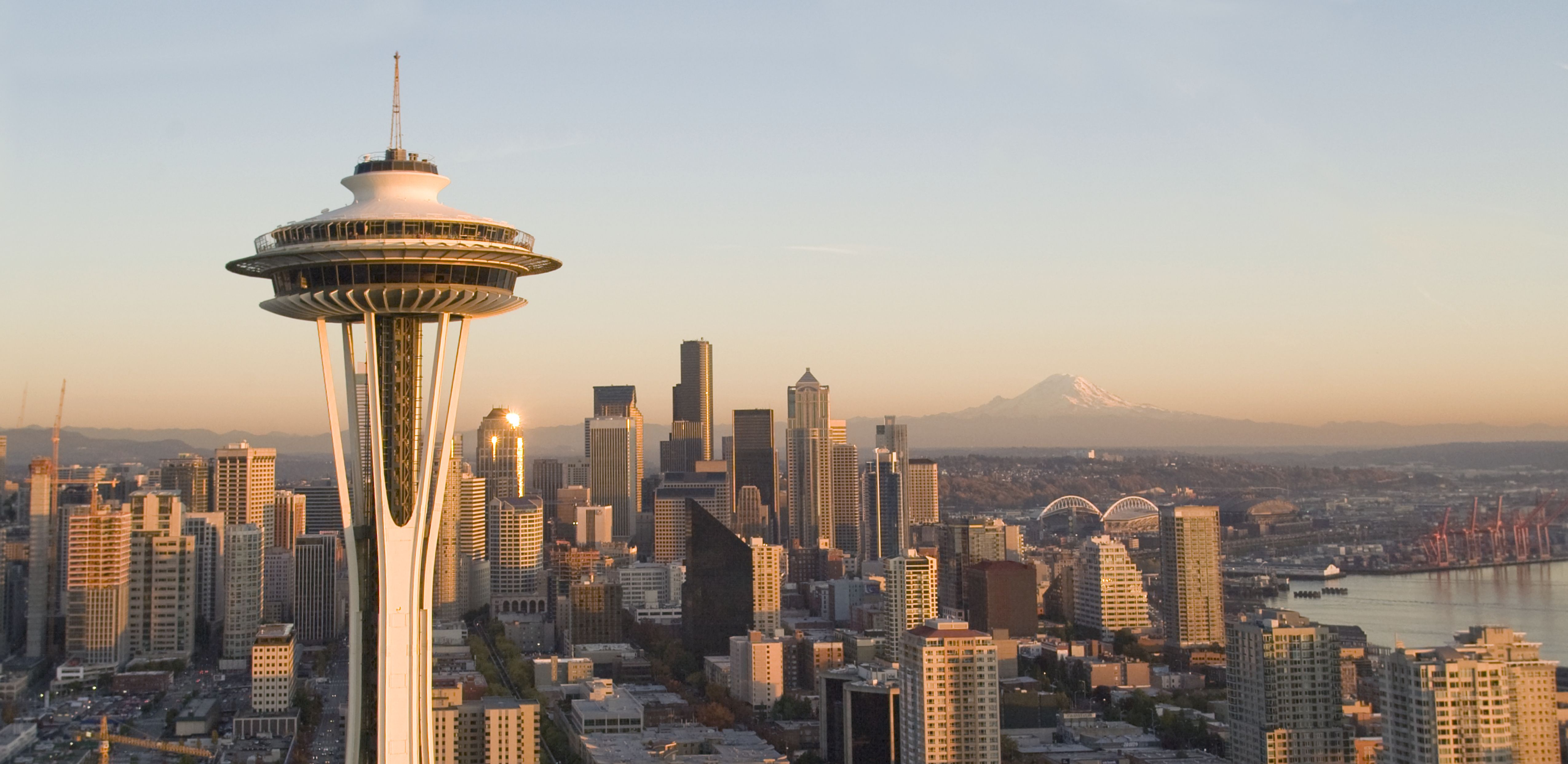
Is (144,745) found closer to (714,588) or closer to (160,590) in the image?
(160,590)

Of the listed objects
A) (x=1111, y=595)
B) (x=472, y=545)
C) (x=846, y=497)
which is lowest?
(x=1111, y=595)

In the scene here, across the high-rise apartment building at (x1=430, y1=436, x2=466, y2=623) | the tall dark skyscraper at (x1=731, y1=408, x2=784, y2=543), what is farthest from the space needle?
the tall dark skyscraper at (x1=731, y1=408, x2=784, y2=543)

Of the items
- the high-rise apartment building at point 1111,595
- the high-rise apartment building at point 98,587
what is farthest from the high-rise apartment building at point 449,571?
the high-rise apartment building at point 1111,595

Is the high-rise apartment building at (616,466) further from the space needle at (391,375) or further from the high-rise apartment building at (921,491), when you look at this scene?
the space needle at (391,375)

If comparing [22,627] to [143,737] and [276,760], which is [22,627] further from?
[276,760]

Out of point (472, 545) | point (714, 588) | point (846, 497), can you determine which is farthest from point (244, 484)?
point (846, 497)

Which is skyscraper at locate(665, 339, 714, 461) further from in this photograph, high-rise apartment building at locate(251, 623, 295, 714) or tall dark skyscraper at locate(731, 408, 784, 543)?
high-rise apartment building at locate(251, 623, 295, 714)

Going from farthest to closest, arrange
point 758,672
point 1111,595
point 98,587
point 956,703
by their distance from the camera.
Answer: point 1111,595, point 98,587, point 758,672, point 956,703
